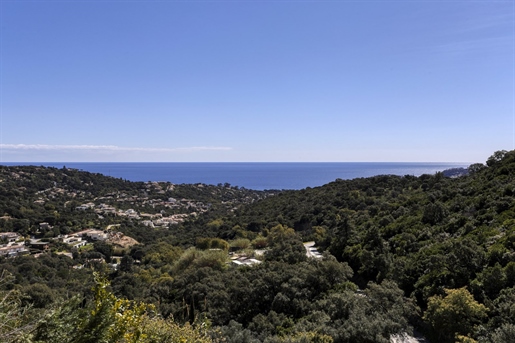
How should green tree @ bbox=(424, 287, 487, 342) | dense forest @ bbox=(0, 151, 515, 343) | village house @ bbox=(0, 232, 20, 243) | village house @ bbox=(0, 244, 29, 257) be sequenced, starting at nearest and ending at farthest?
dense forest @ bbox=(0, 151, 515, 343) → green tree @ bbox=(424, 287, 487, 342) → village house @ bbox=(0, 244, 29, 257) → village house @ bbox=(0, 232, 20, 243)

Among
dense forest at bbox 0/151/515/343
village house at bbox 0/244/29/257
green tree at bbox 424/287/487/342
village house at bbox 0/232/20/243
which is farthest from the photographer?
village house at bbox 0/232/20/243

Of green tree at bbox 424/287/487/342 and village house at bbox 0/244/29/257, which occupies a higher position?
green tree at bbox 424/287/487/342

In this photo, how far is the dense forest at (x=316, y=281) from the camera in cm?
557

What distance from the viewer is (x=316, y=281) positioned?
12.9 m

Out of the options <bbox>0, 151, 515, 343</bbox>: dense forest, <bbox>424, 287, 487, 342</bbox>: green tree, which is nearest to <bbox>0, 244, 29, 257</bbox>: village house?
<bbox>0, 151, 515, 343</bbox>: dense forest

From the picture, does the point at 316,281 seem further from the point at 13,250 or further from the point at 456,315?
the point at 13,250

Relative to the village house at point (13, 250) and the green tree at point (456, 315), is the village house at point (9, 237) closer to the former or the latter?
the village house at point (13, 250)

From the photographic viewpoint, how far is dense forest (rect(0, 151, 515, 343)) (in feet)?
18.3

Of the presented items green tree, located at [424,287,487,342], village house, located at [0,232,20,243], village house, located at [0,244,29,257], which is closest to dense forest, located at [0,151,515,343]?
green tree, located at [424,287,487,342]

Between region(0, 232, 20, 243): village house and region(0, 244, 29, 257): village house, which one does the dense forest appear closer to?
region(0, 232, 20, 243): village house

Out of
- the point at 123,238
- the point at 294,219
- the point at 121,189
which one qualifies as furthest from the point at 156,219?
the point at 294,219

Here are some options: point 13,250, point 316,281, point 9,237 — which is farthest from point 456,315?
point 9,237

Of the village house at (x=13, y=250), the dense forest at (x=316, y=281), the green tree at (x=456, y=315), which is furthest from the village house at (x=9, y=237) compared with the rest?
the green tree at (x=456, y=315)

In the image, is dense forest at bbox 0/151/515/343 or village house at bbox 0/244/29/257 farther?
village house at bbox 0/244/29/257
